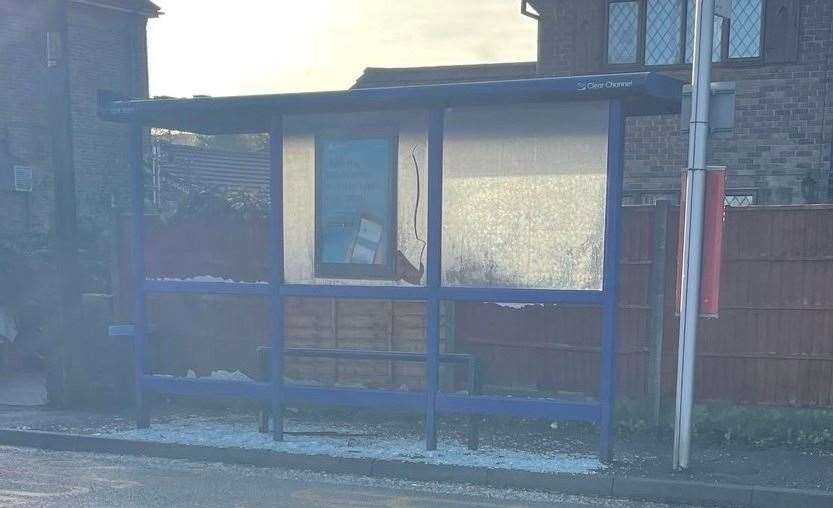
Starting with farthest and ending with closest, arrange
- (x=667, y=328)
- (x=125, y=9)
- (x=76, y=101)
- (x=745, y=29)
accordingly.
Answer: (x=125, y=9)
(x=76, y=101)
(x=745, y=29)
(x=667, y=328)

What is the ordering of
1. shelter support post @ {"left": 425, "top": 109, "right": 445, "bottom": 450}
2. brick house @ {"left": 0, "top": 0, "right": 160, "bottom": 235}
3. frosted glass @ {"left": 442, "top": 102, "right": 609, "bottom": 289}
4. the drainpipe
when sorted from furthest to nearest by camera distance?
brick house @ {"left": 0, "top": 0, "right": 160, "bottom": 235}, the drainpipe, shelter support post @ {"left": 425, "top": 109, "right": 445, "bottom": 450}, frosted glass @ {"left": 442, "top": 102, "right": 609, "bottom": 289}

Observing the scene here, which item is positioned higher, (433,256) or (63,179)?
(63,179)

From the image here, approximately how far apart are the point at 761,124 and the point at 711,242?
21.8ft

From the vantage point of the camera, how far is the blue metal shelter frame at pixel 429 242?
6.14 meters

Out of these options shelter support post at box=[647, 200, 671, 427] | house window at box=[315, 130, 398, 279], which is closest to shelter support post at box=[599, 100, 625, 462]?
shelter support post at box=[647, 200, 671, 427]

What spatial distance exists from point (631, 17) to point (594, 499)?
862 cm

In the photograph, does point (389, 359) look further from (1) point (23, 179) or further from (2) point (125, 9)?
(2) point (125, 9)

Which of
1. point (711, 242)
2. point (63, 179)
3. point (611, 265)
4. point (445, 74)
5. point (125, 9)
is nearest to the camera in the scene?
point (711, 242)

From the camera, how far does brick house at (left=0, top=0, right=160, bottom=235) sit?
17297 mm

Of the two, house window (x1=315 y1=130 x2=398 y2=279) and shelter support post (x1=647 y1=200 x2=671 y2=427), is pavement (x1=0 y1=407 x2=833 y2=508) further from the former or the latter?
house window (x1=315 y1=130 x2=398 y2=279)

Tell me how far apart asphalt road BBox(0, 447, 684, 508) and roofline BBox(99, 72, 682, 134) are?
10.3 feet

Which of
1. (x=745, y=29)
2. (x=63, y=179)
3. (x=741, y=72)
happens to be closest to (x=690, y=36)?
(x=745, y=29)

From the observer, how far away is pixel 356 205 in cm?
727

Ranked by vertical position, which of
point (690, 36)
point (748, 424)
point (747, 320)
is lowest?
point (748, 424)
